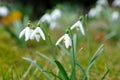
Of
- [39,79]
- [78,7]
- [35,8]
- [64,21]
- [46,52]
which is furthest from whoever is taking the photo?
[35,8]

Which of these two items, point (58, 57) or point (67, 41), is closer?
point (67, 41)

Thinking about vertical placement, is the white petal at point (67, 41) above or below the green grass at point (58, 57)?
below

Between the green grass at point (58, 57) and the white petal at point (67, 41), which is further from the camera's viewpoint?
the green grass at point (58, 57)

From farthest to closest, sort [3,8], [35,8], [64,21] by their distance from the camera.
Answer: [35,8] < [64,21] < [3,8]

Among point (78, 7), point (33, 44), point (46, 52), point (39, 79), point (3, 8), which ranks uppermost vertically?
point (78, 7)

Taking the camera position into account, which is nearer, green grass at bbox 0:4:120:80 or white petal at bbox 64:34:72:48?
white petal at bbox 64:34:72:48

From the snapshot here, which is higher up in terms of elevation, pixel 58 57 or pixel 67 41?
pixel 58 57

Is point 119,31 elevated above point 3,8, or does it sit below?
below

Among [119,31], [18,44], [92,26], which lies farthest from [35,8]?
[18,44]

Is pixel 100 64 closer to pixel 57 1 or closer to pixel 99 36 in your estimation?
pixel 99 36

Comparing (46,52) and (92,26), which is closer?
(46,52)

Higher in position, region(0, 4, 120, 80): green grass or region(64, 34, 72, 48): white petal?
region(0, 4, 120, 80): green grass
